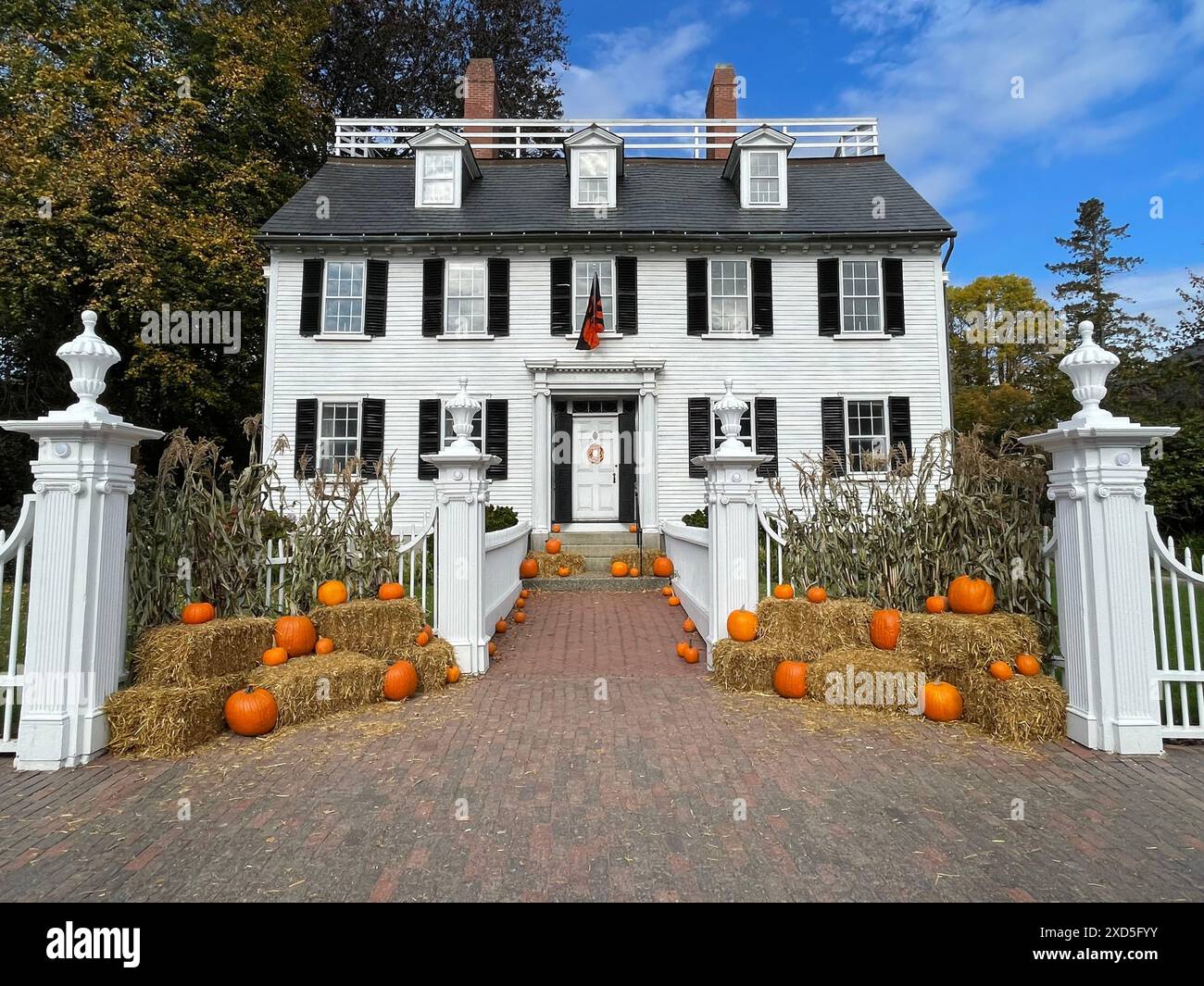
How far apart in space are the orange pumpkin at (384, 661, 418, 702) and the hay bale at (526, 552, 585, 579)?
6.17m

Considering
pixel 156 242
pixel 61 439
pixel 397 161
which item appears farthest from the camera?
pixel 397 161

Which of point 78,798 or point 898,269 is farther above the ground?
point 898,269

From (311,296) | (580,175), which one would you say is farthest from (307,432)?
(580,175)

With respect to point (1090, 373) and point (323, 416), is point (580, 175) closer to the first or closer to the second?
point (323, 416)

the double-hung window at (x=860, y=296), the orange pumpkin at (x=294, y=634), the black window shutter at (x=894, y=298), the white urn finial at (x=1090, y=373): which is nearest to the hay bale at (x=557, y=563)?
the orange pumpkin at (x=294, y=634)

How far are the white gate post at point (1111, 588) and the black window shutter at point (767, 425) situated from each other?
9913mm

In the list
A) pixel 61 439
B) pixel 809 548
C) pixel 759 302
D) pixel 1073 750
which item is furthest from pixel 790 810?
pixel 759 302

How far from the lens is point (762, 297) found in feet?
47.6

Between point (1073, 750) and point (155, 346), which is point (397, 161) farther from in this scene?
point (1073, 750)

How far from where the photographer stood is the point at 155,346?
15.9 m

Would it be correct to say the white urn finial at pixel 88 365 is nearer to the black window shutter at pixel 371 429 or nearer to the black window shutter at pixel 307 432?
the black window shutter at pixel 371 429

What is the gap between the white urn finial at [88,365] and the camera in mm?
4266

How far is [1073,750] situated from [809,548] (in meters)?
2.51

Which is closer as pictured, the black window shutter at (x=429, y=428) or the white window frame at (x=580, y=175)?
the black window shutter at (x=429, y=428)
